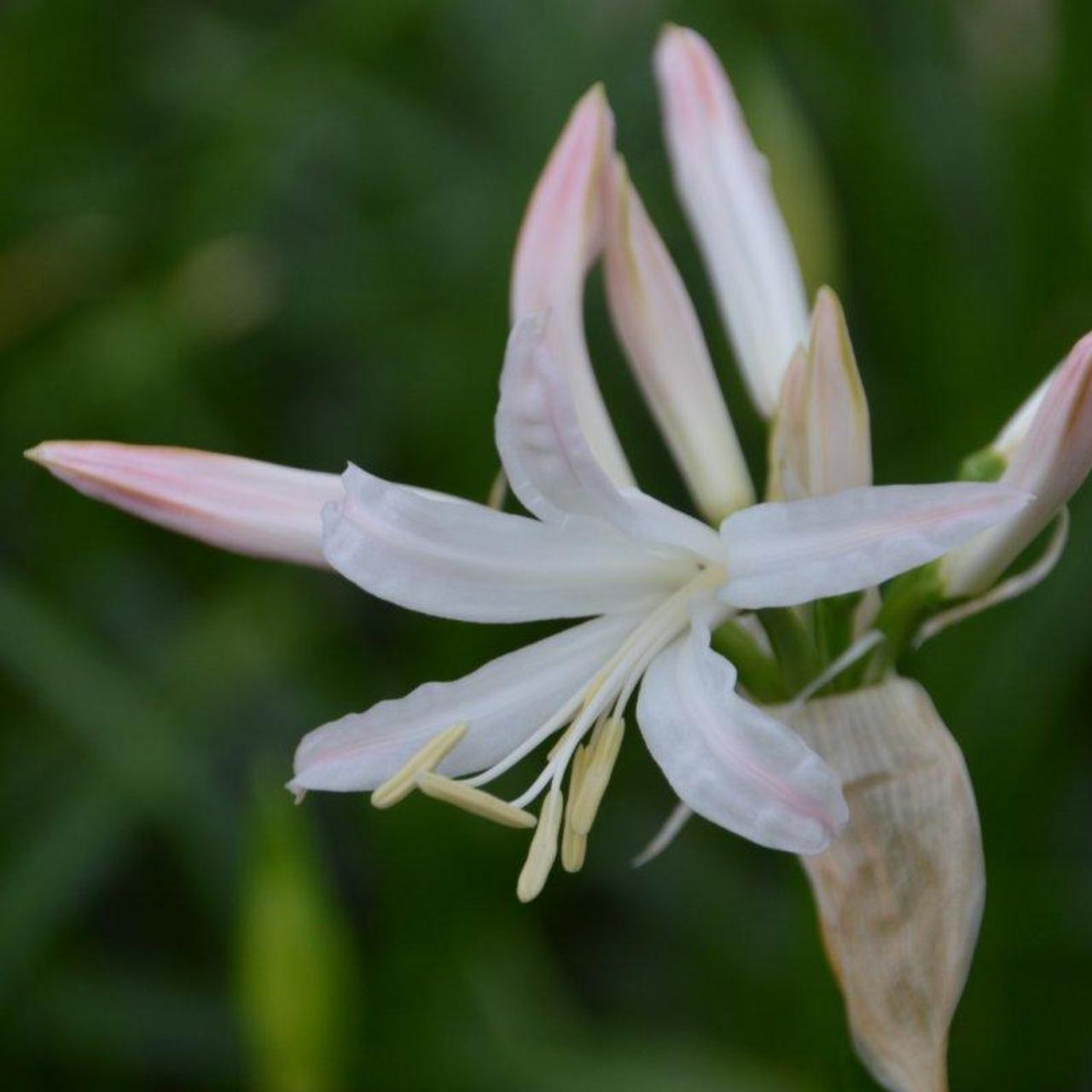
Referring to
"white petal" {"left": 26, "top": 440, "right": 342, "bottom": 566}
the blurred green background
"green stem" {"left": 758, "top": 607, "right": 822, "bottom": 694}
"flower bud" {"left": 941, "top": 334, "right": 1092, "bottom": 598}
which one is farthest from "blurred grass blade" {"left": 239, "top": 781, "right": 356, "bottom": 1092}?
"flower bud" {"left": 941, "top": 334, "right": 1092, "bottom": 598}

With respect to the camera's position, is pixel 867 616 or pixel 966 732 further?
pixel 966 732

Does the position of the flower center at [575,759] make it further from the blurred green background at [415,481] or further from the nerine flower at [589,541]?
the blurred green background at [415,481]

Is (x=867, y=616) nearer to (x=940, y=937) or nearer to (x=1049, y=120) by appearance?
(x=940, y=937)

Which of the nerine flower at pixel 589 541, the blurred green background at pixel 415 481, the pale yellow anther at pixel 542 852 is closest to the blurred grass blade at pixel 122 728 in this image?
the blurred green background at pixel 415 481

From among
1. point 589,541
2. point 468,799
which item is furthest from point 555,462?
point 468,799

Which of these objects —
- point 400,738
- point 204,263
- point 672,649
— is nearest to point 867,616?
point 672,649

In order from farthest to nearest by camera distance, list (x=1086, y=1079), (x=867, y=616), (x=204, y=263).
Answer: (x=204, y=263) → (x=1086, y=1079) → (x=867, y=616)

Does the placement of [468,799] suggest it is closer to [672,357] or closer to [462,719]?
[462,719]
